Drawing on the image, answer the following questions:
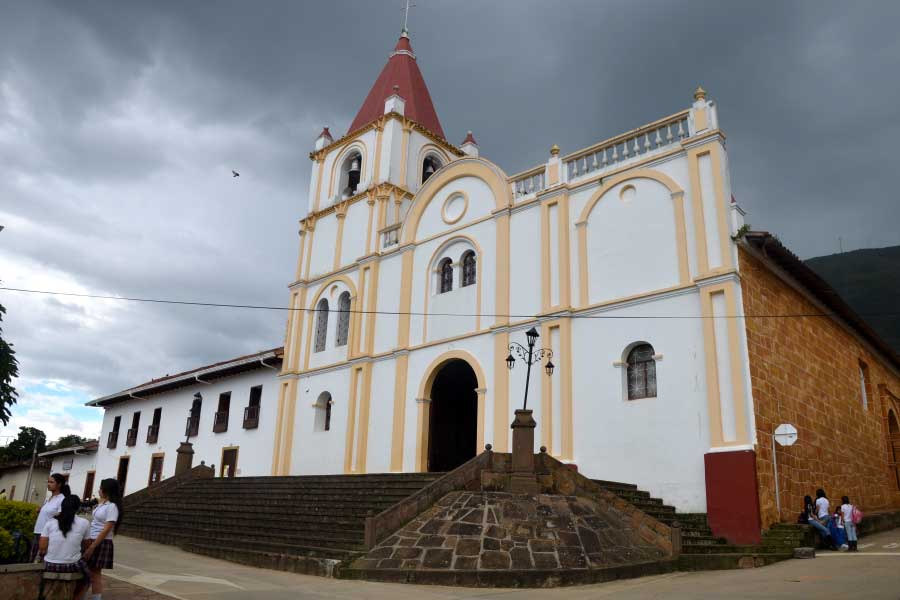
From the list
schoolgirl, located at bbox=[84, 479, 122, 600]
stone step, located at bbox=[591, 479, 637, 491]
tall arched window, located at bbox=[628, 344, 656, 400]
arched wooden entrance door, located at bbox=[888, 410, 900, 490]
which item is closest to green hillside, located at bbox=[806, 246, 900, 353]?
arched wooden entrance door, located at bbox=[888, 410, 900, 490]

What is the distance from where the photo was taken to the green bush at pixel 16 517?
768cm

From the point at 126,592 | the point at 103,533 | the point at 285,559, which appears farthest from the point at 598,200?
the point at 103,533

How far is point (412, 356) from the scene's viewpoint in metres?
19.3

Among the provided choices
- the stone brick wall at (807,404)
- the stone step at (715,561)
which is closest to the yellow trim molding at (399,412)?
the stone step at (715,561)

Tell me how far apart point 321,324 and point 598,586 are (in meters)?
15.2

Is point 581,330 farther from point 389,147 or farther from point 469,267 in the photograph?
point 389,147

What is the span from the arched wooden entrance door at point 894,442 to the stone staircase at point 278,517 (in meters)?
17.4

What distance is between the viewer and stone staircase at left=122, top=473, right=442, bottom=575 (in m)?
11.1

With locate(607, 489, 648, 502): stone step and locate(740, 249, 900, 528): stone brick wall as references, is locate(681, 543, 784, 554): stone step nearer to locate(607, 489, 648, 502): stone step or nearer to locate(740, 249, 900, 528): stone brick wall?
locate(740, 249, 900, 528): stone brick wall

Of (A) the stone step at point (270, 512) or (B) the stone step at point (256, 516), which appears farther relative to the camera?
(A) the stone step at point (270, 512)

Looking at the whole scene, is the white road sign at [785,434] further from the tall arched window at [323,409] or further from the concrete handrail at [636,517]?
the tall arched window at [323,409]

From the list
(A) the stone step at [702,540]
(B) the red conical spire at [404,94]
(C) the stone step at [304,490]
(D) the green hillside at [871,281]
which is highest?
(D) the green hillside at [871,281]

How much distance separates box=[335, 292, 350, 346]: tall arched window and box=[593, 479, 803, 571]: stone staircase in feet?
35.3

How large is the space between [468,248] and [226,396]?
1279cm
